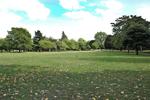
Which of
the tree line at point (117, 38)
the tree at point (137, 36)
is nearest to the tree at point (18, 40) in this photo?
the tree line at point (117, 38)

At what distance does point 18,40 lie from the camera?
14400 centimetres

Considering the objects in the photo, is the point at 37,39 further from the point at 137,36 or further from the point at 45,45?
the point at 137,36

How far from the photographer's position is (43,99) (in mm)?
11594

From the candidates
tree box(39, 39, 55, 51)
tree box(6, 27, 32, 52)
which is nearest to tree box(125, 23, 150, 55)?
tree box(6, 27, 32, 52)

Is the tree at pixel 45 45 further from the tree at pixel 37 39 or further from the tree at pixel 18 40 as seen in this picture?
the tree at pixel 18 40

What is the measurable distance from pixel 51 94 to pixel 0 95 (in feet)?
6.04

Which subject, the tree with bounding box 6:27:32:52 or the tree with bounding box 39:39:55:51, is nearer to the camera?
the tree with bounding box 6:27:32:52

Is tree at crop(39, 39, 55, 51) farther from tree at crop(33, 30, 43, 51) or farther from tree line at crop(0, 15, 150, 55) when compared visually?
tree at crop(33, 30, 43, 51)

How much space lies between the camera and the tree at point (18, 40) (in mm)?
143375

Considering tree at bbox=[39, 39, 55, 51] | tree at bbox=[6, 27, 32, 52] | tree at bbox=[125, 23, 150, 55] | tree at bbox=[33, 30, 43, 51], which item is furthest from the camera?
tree at bbox=[33, 30, 43, 51]

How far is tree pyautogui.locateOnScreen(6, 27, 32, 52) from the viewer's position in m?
143

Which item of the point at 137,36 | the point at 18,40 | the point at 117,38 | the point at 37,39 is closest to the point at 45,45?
the point at 37,39

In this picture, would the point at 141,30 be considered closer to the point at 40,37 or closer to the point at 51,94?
the point at 51,94

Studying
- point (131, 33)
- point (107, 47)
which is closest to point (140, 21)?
point (131, 33)
